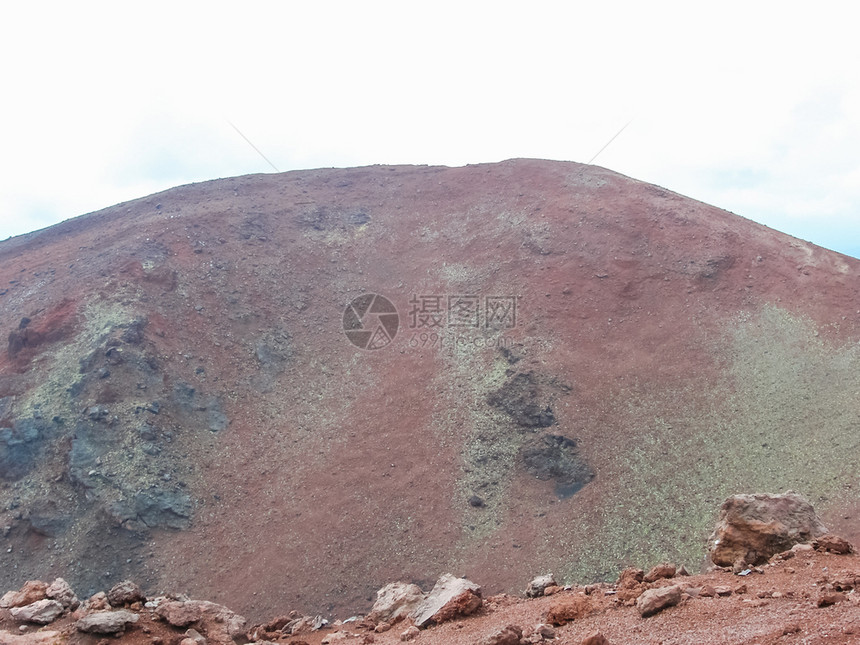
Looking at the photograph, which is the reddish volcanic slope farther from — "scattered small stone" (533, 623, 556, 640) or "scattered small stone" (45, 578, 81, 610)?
"scattered small stone" (533, 623, 556, 640)

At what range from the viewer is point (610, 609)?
816 cm

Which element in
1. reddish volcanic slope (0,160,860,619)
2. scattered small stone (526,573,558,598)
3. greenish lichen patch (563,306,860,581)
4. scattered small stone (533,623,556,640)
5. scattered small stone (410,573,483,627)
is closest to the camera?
scattered small stone (533,623,556,640)

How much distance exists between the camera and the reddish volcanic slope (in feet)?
59.6

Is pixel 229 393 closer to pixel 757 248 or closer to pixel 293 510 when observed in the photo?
pixel 293 510

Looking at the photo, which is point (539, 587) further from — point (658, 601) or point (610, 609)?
point (658, 601)

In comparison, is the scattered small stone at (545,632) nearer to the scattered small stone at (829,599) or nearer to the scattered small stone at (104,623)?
the scattered small stone at (829,599)

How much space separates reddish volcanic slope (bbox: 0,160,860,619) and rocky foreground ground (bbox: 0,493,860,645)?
648 centimetres

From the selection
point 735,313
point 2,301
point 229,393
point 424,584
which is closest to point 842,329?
point 735,313

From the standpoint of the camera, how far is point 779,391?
2105cm

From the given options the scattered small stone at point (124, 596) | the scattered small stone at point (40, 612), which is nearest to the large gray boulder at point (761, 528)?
the scattered small stone at point (124, 596)

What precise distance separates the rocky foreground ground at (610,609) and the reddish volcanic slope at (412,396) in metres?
6.48

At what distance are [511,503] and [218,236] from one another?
70.0 ft

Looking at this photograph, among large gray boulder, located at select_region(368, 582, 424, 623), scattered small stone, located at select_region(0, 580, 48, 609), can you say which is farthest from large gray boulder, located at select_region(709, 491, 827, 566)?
scattered small stone, located at select_region(0, 580, 48, 609)

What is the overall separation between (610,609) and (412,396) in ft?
53.0
